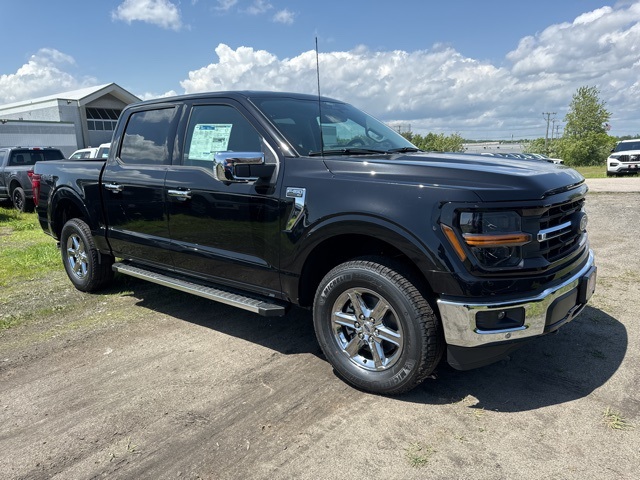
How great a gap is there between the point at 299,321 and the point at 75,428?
84.3 inches

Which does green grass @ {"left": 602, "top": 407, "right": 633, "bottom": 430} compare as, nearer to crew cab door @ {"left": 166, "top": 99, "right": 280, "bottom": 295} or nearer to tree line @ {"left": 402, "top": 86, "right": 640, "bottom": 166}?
crew cab door @ {"left": 166, "top": 99, "right": 280, "bottom": 295}

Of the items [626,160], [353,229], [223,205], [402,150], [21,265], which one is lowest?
[21,265]

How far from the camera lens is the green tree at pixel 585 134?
6031 centimetres

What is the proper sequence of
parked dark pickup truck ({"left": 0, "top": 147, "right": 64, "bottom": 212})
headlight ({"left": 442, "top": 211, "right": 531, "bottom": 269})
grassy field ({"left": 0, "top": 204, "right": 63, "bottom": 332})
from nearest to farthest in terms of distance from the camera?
headlight ({"left": 442, "top": 211, "right": 531, "bottom": 269})
grassy field ({"left": 0, "top": 204, "right": 63, "bottom": 332})
parked dark pickup truck ({"left": 0, "top": 147, "right": 64, "bottom": 212})

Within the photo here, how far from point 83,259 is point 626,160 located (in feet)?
79.4

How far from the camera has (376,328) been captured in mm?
3195

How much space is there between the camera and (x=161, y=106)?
461 centimetres

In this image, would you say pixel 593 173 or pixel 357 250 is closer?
pixel 357 250

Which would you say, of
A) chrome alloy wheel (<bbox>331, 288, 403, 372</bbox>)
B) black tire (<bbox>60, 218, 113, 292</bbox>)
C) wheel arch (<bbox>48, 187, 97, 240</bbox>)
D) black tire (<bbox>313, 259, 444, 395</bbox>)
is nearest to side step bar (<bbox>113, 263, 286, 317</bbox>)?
black tire (<bbox>313, 259, 444, 395</bbox>)

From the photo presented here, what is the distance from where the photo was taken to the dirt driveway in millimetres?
2566

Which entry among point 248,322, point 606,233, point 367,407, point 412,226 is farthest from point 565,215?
point 606,233

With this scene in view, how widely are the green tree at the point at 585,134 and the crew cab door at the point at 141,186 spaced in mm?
63328

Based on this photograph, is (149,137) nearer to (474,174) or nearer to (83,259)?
(83,259)

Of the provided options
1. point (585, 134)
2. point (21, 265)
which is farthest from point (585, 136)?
point (21, 265)
